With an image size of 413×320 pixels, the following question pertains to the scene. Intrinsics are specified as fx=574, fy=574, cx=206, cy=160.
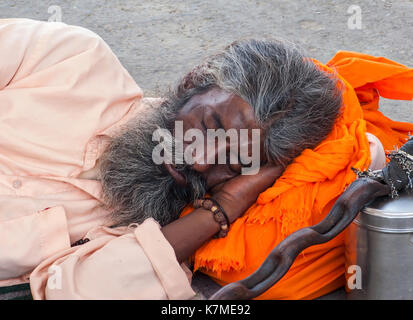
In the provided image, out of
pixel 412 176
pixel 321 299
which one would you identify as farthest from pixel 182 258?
pixel 412 176

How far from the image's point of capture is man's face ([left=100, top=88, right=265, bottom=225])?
2465 millimetres

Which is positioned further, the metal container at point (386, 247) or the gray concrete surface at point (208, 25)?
the gray concrete surface at point (208, 25)

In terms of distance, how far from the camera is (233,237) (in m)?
2.46

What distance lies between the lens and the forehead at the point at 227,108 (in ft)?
8.04

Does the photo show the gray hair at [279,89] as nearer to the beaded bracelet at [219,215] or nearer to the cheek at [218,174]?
the cheek at [218,174]

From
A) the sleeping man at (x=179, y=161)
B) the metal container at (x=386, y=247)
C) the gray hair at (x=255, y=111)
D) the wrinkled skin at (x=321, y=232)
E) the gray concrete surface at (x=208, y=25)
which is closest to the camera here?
the wrinkled skin at (x=321, y=232)

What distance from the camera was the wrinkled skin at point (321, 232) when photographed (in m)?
1.98

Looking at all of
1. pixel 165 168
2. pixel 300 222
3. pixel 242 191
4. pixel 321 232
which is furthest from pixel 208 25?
pixel 321 232

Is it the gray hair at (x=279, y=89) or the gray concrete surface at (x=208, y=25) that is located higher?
the gray hair at (x=279, y=89)

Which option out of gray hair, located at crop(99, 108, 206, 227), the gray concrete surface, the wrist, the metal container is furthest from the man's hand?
the gray concrete surface

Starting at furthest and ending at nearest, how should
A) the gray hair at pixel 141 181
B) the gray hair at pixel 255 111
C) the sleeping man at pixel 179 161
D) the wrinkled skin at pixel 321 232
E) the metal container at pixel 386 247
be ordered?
the gray hair at pixel 141 181
the gray hair at pixel 255 111
the sleeping man at pixel 179 161
the metal container at pixel 386 247
the wrinkled skin at pixel 321 232

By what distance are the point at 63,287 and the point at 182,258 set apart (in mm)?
509

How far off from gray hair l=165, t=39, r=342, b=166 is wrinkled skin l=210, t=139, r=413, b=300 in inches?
17.7

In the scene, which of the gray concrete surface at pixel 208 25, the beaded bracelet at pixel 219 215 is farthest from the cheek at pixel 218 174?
the gray concrete surface at pixel 208 25
